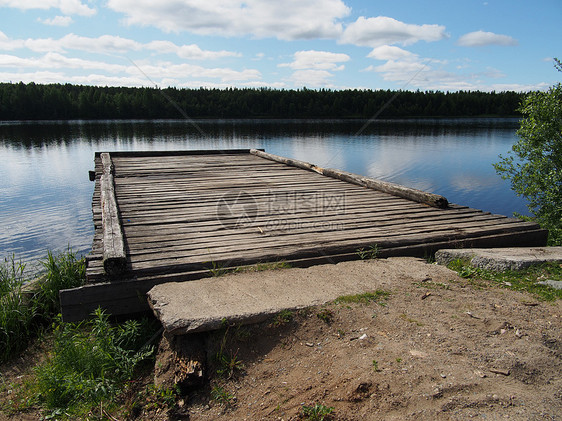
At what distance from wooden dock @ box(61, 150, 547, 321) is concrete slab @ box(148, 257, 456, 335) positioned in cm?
26

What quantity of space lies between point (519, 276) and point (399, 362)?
7.63 feet

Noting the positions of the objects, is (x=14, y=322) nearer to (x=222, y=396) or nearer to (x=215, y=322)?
(x=215, y=322)

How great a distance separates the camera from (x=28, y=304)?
5.62 meters

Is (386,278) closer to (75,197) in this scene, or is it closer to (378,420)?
(378,420)

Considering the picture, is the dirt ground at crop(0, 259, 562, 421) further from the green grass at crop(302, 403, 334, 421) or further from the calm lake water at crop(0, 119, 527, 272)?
the calm lake water at crop(0, 119, 527, 272)

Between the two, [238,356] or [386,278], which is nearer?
[238,356]

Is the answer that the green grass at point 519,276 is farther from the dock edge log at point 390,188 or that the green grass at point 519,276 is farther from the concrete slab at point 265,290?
the dock edge log at point 390,188

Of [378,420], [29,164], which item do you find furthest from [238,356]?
[29,164]

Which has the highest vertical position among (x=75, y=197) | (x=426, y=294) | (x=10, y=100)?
(x=10, y=100)

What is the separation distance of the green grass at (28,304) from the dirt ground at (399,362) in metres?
3.06

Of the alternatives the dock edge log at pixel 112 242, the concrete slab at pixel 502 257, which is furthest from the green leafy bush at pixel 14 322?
the concrete slab at pixel 502 257

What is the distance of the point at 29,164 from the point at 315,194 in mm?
21039

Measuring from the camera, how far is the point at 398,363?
2838 millimetres

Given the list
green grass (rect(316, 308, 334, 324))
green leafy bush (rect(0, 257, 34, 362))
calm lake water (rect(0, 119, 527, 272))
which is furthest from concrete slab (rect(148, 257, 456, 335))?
calm lake water (rect(0, 119, 527, 272))
